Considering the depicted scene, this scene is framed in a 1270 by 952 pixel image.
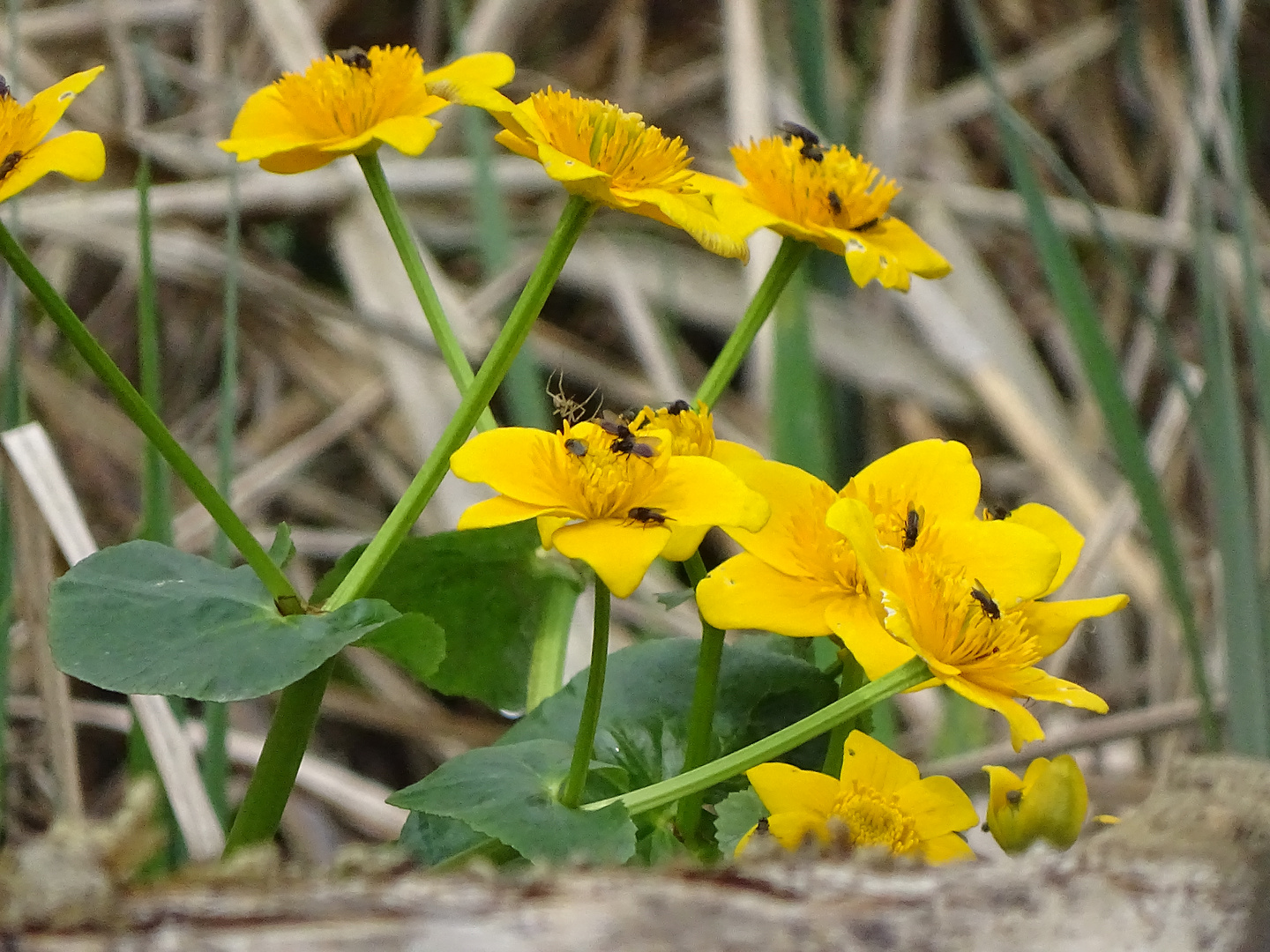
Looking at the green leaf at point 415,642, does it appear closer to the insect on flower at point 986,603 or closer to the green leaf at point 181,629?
the green leaf at point 181,629

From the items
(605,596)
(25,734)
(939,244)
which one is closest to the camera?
(605,596)

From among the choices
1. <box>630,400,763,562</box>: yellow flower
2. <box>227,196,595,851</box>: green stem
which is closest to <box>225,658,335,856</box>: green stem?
<box>227,196,595,851</box>: green stem

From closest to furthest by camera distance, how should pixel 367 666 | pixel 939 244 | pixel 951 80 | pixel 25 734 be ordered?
pixel 25 734, pixel 367 666, pixel 939 244, pixel 951 80

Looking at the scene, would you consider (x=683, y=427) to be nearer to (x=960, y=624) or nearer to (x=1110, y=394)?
(x=960, y=624)

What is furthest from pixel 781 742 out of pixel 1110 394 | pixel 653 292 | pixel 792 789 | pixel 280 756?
pixel 653 292

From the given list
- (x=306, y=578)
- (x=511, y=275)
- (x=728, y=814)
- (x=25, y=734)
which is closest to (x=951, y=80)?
(x=511, y=275)

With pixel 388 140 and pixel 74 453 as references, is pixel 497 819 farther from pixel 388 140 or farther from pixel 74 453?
pixel 74 453

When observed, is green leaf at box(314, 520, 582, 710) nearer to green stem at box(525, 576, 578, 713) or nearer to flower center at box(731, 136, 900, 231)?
green stem at box(525, 576, 578, 713)
